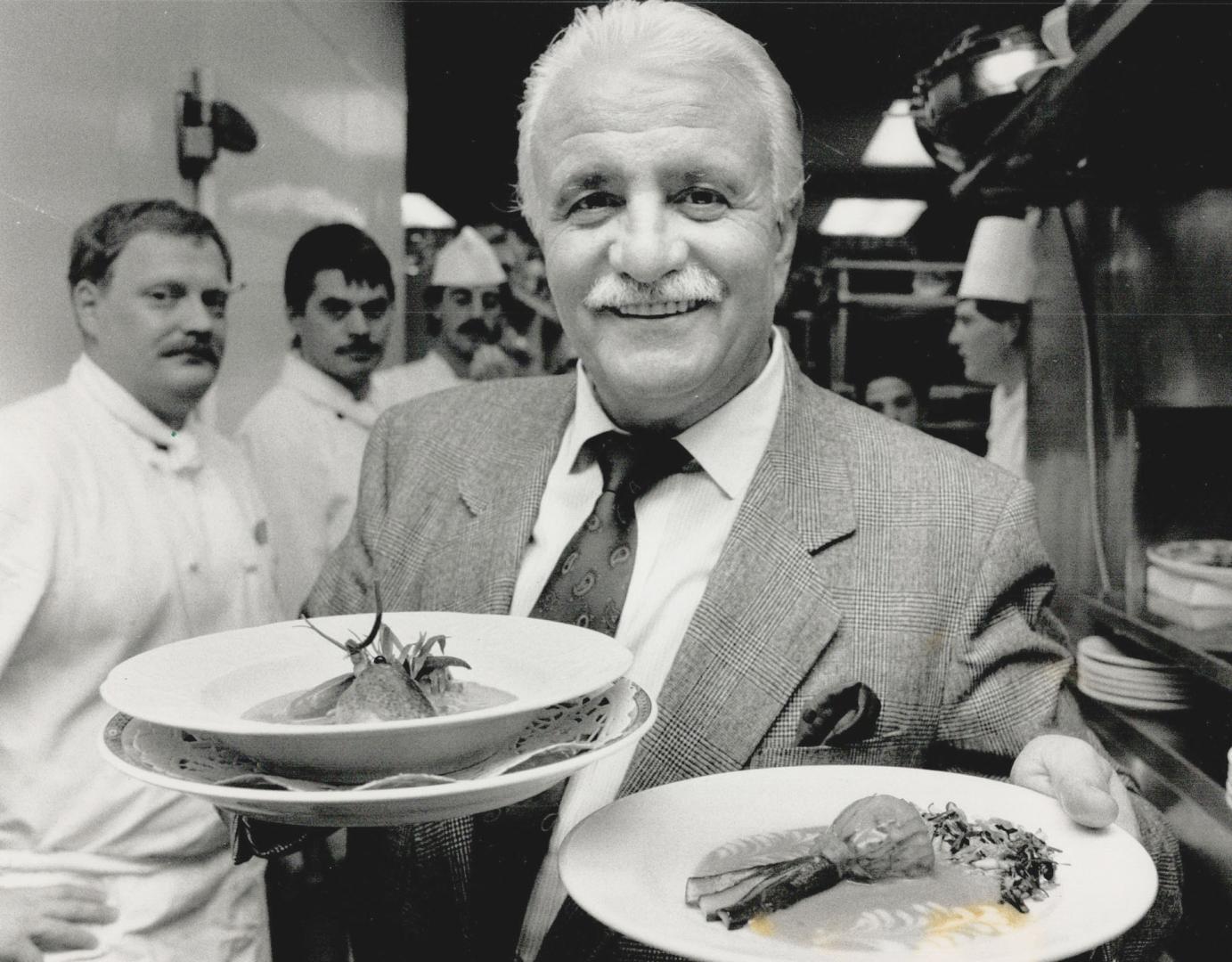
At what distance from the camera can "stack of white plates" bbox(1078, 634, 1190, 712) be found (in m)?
1.47

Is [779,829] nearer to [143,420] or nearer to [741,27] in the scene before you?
[143,420]

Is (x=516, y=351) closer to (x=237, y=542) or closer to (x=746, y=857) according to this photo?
(x=237, y=542)

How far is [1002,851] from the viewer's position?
31.3 inches

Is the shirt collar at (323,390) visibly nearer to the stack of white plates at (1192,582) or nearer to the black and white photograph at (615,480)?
the black and white photograph at (615,480)

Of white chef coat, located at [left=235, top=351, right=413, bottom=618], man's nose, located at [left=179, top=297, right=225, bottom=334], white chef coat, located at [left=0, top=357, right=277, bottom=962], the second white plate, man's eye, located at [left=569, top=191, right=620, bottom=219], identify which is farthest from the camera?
white chef coat, located at [left=235, top=351, right=413, bottom=618]

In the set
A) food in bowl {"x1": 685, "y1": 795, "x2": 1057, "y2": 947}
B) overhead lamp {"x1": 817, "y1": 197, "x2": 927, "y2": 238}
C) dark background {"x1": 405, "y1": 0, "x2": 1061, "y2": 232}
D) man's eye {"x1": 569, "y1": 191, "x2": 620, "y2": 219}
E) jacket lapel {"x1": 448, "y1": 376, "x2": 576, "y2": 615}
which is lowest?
food in bowl {"x1": 685, "y1": 795, "x2": 1057, "y2": 947}

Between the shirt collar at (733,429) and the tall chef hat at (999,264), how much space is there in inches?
13.6

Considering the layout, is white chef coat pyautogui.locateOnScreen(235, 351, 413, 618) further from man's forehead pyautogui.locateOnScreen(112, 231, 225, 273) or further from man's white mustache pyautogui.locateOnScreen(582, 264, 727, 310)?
man's white mustache pyautogui.locateOnScreen(582, 264, 727, 310)

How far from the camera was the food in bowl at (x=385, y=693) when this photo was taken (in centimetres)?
76

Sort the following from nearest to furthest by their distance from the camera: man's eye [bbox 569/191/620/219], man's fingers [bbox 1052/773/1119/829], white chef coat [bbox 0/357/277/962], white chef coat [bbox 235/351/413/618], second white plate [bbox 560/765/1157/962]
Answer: second white plate [bbox 560/765/1157/962] < man's fingers [bbox 1052/773/1119/829] < white chef coat [bbox 0/357/277/962] < man's eye [bbox 569/191/620/219] < white chef coat [bbox 235/351/413/618]

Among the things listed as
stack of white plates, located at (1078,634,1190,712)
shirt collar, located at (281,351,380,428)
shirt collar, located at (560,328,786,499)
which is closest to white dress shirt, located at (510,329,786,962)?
shirt collar, located at (560,328,786,499)

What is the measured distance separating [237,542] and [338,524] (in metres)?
0.22

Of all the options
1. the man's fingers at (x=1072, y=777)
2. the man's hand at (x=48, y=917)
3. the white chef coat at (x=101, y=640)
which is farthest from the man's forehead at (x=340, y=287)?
the man's fingers at (x=1072, y=777)

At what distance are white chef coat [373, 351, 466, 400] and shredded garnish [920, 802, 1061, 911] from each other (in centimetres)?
94
